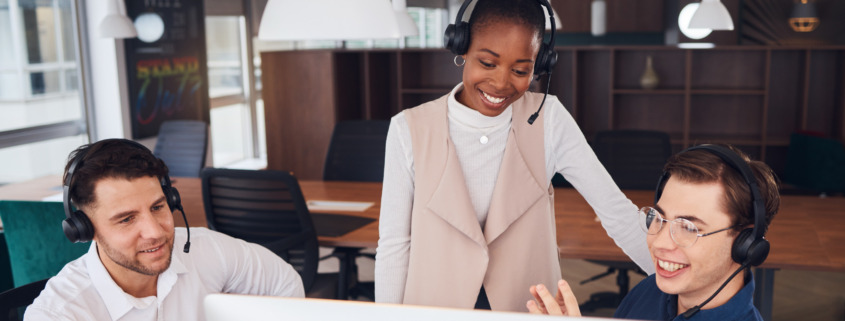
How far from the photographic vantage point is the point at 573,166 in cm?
147

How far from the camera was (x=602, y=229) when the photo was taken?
2.82 metres

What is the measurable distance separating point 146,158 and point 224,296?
2.61ft

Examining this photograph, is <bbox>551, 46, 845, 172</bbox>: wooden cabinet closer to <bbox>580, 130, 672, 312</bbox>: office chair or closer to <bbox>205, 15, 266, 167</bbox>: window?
<bbox>580, 130, 672, 312</bbox>: office chair

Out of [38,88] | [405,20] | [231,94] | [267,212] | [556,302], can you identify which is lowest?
[267,212]

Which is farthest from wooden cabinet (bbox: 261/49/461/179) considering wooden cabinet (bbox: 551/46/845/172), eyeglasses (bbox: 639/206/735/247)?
eyeglasses (bbox: 639/206/735/247)

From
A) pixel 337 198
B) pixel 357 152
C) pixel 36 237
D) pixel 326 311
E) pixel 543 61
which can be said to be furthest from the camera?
pixel 357 152

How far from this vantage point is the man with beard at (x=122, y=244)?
141 centimetres

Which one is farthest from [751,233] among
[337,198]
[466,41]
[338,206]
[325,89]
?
[325,89]

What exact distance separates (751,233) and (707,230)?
70 mm

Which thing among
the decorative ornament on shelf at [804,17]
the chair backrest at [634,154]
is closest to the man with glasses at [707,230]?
the chair backrest at [634,154]

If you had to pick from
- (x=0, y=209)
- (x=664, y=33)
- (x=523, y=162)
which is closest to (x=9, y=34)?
(x=0, y=209)

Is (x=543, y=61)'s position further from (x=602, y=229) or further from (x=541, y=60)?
(x=602, y=229)

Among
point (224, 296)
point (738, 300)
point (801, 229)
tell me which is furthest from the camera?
point (801, 229)

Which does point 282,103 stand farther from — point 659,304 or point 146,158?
point 659,304
